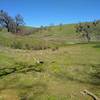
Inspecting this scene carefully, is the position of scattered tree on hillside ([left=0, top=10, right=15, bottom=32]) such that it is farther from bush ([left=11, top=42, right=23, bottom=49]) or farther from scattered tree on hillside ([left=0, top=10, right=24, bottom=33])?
bush ([left=11, top=42, right=23, bottom=49])

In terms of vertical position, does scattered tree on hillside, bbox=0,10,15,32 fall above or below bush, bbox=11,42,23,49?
above

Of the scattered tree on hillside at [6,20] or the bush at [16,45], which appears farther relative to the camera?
the scattered tree on hillside at [6,20]

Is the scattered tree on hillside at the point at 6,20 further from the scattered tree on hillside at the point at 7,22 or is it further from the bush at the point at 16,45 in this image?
the bush at the point at 16,45

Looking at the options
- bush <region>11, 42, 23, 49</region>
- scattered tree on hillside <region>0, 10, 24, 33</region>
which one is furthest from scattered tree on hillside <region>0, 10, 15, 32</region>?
bush <region>11, 42, 23, 49</region>

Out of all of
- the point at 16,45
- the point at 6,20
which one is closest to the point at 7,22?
the point at 6,20

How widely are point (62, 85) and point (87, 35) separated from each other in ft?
246

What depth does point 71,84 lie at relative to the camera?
561 inches

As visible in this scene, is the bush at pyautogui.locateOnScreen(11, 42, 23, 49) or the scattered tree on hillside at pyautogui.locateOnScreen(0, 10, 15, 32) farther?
the scattered tree on hillside at pyautogui.locateOnScreen(0, 10, 15, 32)

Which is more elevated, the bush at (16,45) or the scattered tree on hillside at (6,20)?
the scattered tree on hillside at (6,20)

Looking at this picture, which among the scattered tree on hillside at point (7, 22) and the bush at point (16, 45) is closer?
the bush at point (16, 45)

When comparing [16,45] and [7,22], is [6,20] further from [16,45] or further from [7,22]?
[16,45]

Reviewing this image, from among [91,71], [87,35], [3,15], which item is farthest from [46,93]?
[87,35]

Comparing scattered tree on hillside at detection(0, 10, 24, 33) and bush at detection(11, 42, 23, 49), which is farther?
scattered tree on hillside at detection(0, 10, 24, 33)

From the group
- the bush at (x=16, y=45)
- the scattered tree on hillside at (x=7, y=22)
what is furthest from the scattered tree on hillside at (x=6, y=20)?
the bush at (x=16, y=45)
